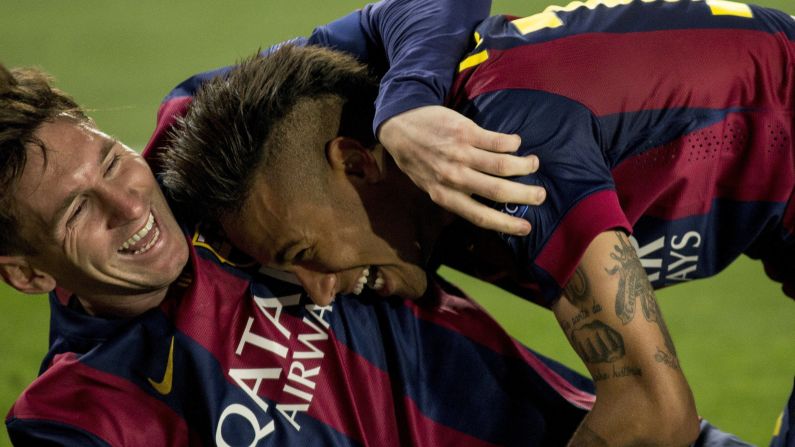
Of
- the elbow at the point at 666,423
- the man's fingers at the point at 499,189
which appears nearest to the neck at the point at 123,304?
the man's fingers at the point at 499,189

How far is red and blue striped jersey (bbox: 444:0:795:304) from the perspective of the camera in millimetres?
2094

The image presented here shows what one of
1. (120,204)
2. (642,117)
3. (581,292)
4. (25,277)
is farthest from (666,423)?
(25,277)

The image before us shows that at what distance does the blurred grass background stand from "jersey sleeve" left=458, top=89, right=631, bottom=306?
1650 mm

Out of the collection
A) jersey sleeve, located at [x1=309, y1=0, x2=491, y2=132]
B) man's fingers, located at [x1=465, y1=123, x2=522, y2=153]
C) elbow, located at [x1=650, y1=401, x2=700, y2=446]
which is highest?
jersey sleeve, located at [x1=309, y1=0, x2=491, y2=132]

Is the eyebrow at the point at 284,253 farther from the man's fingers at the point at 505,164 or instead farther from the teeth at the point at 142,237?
the man's fingers at the point at 505,164

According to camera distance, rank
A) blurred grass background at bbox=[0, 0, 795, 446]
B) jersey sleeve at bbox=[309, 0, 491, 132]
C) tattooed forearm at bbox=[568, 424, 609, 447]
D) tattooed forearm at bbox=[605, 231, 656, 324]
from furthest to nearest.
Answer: blurred grass background at bbox=[0, 0, 795, 446], jersey sleeve at bbox=[309, 0, 491, 132], tattooed forearm at bbox=[568, 424, 609, 447], tattooed forearm at bbox=[605, 231, 656, 324]

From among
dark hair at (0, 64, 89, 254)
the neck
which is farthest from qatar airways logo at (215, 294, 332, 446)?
dark hair at (0, 64, 89, 254)

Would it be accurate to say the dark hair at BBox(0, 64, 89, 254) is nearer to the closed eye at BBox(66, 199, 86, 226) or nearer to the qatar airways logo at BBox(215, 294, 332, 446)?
the closed eye at BBox(66, 199, 86, 226)

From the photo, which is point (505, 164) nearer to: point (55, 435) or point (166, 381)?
point (166, 381)

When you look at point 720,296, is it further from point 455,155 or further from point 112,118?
point 112,118

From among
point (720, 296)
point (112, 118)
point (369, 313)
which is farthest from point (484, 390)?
point (112, 118)

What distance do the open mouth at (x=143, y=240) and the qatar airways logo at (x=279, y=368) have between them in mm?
316

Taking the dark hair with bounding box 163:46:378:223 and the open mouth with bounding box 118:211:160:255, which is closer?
the dark hair with bounding box 163:46:378:223

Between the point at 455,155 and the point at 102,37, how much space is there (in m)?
4.85
